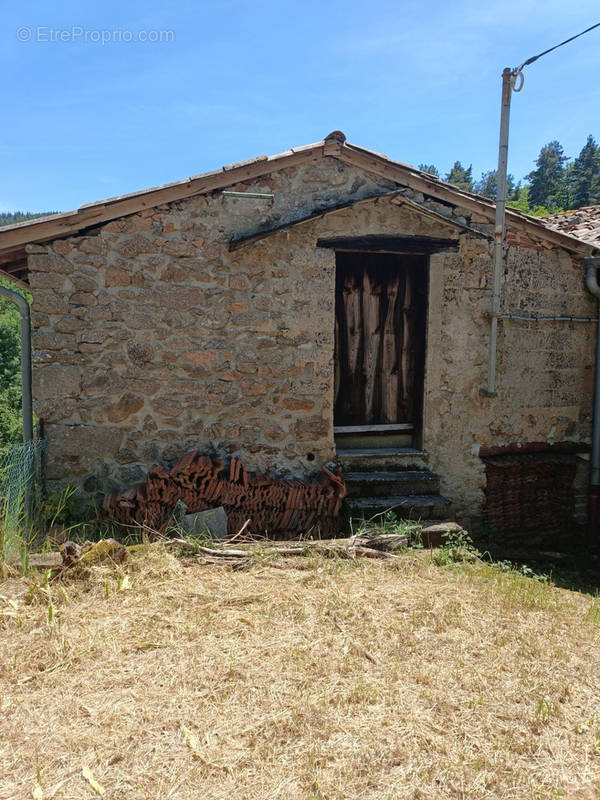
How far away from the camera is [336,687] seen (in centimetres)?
279

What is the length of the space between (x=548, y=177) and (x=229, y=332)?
3039 cm

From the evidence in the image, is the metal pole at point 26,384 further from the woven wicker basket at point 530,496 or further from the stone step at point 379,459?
the woven wicker basket at point 530,496

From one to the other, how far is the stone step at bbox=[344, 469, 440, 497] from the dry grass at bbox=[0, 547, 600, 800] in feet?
4.97

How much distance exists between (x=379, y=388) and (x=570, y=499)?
2.68m

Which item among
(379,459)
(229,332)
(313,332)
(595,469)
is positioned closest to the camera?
(229,332)

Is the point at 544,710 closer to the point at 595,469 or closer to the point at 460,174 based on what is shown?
the point at 595,469

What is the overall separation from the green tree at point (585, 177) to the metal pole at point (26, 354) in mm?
20970

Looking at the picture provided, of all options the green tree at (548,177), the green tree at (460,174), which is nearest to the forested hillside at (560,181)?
the green tree at (548,177)

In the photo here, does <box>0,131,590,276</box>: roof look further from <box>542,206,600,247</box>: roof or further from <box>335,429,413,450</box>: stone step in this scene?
<box>335,429,413,450</box>: stone step

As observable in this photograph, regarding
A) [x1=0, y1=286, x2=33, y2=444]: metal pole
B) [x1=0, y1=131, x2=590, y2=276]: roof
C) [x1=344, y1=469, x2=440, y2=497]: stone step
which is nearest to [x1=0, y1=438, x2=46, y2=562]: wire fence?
[x1=0, y1=286, x2=33, y2=444]: metal pole

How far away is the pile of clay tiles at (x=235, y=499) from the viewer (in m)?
4.90

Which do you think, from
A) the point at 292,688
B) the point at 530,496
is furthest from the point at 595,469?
the point at 292,688

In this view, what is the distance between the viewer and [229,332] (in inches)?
209

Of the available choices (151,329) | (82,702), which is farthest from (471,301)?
(82,702)
